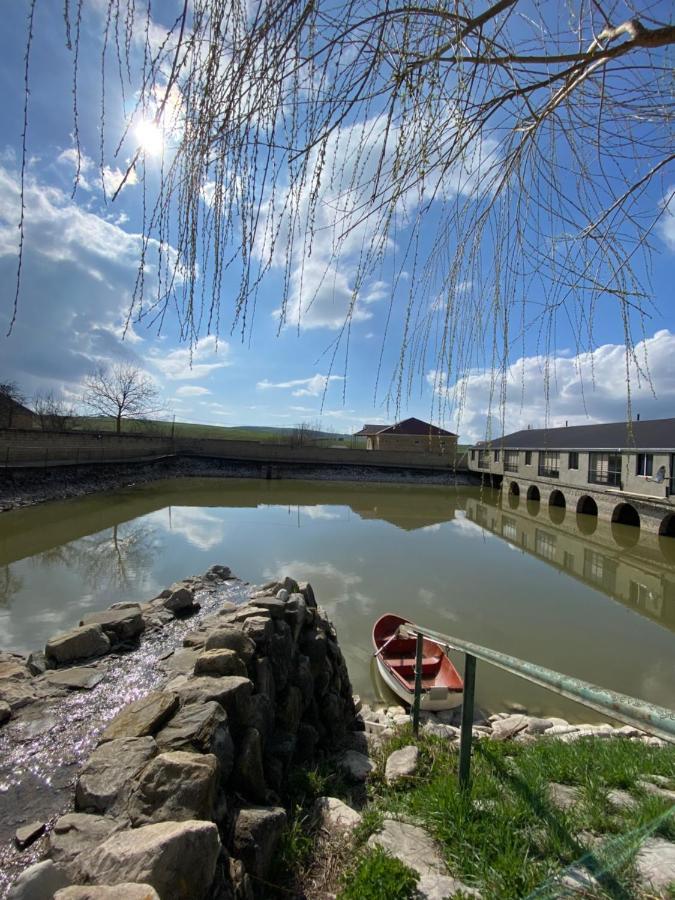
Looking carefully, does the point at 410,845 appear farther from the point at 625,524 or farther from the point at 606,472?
the point at 606,472

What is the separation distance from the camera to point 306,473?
1489 inches

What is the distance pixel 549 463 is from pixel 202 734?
2816 centimetres

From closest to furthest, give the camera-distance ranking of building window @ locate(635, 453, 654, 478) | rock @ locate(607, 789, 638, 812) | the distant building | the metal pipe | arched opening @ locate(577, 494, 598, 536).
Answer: the metal pipe
rock @ locate(607, 789, 638, 812)
building window @ locate(635, 453, 654, 478)
arched opening @ locate(577, 494, 598, 536)
the distant building

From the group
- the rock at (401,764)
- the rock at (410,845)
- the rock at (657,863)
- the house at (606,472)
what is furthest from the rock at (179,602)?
the house at (606,472)

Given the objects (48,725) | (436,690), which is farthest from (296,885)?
(436,690)

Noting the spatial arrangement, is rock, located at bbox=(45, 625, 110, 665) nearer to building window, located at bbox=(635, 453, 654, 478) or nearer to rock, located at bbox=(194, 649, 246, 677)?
rock, located at bbox=(194, 649, 246, 677)

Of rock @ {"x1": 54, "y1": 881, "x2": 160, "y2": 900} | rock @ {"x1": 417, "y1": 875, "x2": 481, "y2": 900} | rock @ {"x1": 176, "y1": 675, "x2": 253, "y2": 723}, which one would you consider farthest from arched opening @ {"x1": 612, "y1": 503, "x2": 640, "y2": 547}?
rock @ {"x1": 54, "y1": 881, "x2": 160, "y2": 900}

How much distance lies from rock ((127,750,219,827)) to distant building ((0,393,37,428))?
92.0ft

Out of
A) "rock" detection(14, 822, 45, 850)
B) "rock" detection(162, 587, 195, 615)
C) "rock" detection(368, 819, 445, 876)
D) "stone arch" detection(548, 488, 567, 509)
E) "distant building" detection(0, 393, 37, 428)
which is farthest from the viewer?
"distant building" detection(0, 393, 37, 428)

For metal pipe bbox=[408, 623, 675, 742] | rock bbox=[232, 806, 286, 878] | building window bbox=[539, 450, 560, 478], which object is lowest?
rock bbox=[232, 806, 286, 878]

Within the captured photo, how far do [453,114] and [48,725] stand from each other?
4.14m

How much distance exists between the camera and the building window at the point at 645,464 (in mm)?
18728

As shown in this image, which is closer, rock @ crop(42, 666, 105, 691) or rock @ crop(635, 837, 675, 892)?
rock @ crop(635, 837, 675, 892)

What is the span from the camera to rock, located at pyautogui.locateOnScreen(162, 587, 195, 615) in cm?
593
